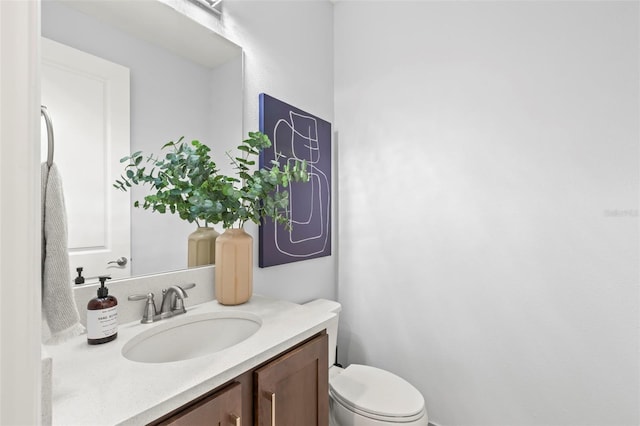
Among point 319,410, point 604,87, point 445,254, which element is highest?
point 604,87

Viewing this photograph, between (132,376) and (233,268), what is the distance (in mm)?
516

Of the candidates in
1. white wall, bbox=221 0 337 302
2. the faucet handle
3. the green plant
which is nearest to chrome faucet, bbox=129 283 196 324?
the faucet handle

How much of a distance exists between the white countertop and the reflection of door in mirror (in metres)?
0.25

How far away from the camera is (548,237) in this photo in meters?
1.33

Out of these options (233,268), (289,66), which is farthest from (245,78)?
(233,268)

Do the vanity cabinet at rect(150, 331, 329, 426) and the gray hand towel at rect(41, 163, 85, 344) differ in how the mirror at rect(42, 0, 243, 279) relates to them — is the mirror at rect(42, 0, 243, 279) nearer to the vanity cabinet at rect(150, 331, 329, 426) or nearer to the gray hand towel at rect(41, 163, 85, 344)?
the gray hand towel at rect(41, 163, 85, 344)

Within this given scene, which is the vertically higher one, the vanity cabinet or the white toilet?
the vanity cabinet

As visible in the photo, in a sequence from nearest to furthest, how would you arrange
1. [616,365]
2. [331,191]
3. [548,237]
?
[616,365] → [548,237] → [331,191]

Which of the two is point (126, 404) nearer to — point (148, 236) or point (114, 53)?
point (148, 236)

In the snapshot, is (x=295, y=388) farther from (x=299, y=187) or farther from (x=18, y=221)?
(x=299, y=187)

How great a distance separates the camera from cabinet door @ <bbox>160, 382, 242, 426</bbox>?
0.60m

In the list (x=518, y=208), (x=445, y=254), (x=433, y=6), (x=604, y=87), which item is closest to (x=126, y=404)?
(x=445, y=254)

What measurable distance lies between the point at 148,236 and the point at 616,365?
1.85 meters

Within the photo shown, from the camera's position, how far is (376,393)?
4.32ft
